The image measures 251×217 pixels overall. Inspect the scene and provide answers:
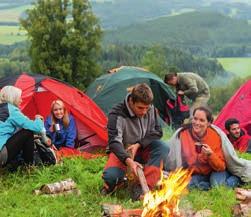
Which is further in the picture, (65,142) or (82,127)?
(82,127)

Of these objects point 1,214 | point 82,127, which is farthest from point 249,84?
point 1,214

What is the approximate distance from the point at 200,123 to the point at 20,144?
6.40ft

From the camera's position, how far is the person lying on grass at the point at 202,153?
18.0 ft

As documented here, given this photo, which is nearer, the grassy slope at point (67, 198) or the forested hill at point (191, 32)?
the grassy slope at point (67, 198)

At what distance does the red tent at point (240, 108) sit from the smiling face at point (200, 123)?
3.31 m

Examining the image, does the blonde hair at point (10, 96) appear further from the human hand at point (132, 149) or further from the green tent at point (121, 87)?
the green tent at point (121, 87)

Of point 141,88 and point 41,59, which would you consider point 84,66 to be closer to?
point 41,59

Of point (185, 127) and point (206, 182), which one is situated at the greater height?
point (185, 127)

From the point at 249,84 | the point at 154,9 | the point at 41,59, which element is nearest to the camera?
the point at 249,84

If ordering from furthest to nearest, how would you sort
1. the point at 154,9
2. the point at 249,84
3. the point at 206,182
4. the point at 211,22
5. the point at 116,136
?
1. the point at 154,9
2. the point at 211,22
3. the point at 249,84
4. the point at 206,182
5. the point at 116,136

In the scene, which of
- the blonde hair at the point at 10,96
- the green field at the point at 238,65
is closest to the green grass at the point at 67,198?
the blonde hair at the point at 10,96

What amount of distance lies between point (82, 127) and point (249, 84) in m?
3.15

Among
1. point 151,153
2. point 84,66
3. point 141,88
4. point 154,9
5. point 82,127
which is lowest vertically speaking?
point 154,9

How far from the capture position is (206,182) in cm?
563
